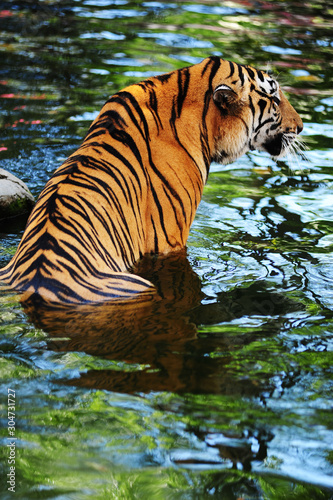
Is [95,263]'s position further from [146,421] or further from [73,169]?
[146,421]

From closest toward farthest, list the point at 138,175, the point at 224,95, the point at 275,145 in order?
the point at 138,175
the point at 224,95
the point at 275,145

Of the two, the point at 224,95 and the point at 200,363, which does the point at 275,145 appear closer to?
the point at 224,95

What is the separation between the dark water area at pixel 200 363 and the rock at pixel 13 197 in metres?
0.19

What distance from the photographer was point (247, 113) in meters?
4.87

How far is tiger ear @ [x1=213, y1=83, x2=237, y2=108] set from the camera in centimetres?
463

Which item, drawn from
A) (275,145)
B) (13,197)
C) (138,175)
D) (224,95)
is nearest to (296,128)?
(275,145)

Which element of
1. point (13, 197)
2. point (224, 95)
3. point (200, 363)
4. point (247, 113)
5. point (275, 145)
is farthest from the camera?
point (13, 197)

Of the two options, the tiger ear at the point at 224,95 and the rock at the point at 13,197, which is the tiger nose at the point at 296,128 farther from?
the rock at the point at 13,197

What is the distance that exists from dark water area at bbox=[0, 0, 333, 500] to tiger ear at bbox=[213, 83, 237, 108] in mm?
1124

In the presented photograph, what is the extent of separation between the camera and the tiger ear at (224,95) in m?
4.63

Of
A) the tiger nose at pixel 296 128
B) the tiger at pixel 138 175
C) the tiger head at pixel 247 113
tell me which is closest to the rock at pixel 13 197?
the tiger at pixel 138 175

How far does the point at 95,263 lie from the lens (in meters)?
3.88

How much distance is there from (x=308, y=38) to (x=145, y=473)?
34.6 feet

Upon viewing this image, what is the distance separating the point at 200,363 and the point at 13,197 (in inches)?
119
